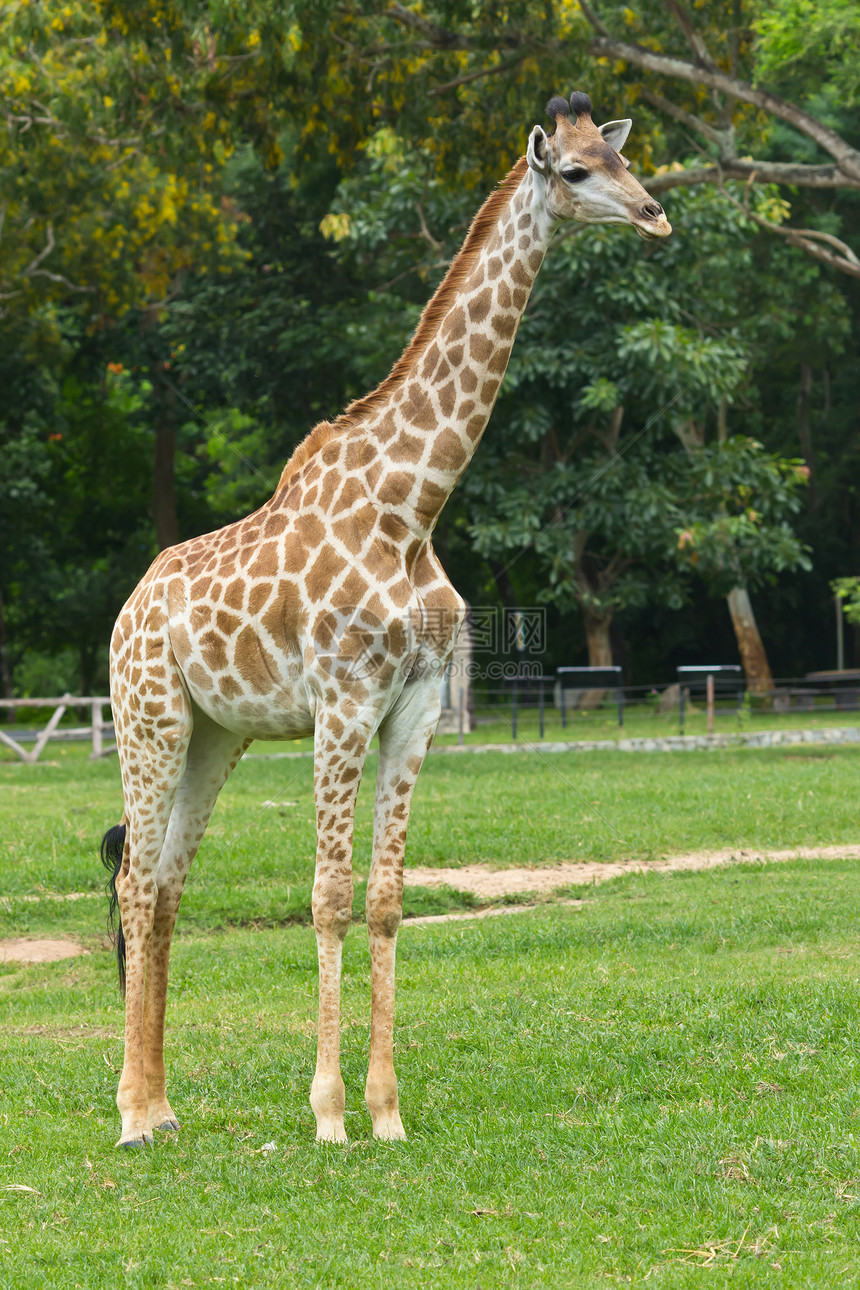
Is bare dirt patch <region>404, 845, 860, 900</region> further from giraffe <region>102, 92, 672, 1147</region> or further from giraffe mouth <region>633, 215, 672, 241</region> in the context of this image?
giraffe mouth <region>633, 215, 672, 241</region>

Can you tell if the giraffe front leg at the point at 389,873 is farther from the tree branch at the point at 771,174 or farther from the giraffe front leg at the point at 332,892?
the tree branch at the point at 771,174

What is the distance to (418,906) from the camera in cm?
998

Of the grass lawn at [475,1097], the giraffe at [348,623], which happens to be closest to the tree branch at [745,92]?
the grass lawn at [475,1097]

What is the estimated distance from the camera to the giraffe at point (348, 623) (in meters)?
4.95

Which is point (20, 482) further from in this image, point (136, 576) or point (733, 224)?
point (733, 224)

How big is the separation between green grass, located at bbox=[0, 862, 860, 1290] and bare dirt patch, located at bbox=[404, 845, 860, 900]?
6.76 feet

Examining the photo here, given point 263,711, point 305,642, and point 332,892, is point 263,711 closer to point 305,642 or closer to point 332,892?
point 305,642

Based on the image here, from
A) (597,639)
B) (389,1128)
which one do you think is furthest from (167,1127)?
(597,639)

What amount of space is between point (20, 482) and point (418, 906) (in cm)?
2057

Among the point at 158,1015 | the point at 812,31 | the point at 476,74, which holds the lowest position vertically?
the point at 158,1015

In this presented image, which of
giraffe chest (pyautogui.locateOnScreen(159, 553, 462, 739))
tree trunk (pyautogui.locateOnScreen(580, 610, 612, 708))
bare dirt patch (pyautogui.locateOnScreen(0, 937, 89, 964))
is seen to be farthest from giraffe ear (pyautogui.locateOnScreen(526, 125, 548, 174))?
tree trunk (pyautogui.locateOnScreen(580, 610, 612, 708))

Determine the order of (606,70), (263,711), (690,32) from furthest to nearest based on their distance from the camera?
(606,70) < (690,32) < (263,711)

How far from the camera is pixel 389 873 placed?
5.07 m

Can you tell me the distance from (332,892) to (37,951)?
15.8ft
